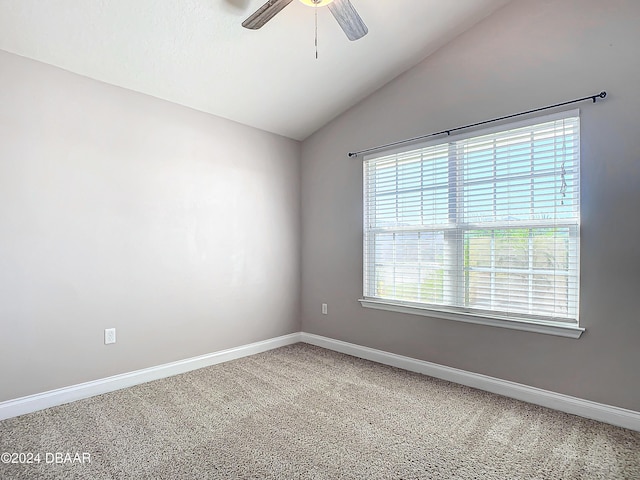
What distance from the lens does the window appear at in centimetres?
241

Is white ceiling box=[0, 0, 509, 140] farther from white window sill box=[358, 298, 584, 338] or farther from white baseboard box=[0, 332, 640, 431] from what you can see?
white baseboard box=[0, 332, 640, 431]

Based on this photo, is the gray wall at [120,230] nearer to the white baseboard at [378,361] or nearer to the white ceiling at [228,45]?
the white baseboard at [378,361]

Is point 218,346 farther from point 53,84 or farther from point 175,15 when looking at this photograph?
point 175,15

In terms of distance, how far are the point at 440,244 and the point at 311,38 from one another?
195cm

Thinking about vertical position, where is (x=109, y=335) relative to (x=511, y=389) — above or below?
above

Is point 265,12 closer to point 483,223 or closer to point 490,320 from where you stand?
point 483,223

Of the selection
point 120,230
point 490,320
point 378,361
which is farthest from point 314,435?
point 120,230

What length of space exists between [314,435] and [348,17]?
2.44 m

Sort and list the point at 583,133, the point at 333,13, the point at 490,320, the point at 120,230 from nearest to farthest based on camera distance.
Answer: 1. the point at 333,13
2. the point at 583,133
3. the point at 490,320
4. the point at 120,230

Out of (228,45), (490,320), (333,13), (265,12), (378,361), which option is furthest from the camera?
(378,361)

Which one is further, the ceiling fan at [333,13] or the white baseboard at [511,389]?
the white baseboard at [511,389]

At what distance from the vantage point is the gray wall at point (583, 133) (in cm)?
218

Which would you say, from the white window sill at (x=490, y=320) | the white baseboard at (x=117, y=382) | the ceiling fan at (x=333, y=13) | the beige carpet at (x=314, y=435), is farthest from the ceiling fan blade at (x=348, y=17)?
the white baseboard at (x=117, y=382)

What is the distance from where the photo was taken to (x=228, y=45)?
2.57 metres
